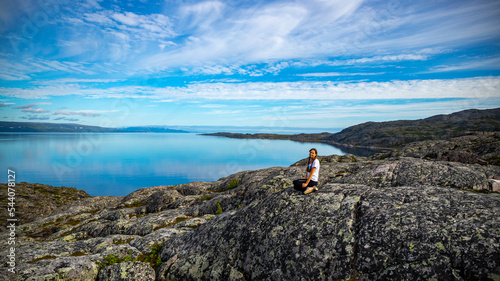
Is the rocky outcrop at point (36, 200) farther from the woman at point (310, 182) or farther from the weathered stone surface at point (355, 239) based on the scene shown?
the woman at point (310, 182)

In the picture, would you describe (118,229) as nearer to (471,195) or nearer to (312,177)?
(312,177)

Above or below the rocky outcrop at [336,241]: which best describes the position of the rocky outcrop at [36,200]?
below

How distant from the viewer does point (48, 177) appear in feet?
460

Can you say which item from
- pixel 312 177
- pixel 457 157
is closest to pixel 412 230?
pixel 312 177

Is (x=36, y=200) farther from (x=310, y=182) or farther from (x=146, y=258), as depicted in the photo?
→ (x=310, y=182)

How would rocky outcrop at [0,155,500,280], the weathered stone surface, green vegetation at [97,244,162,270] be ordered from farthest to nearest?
1. green vegetation at [97,244,162,270]
2. rocky outcrop at [0,155,500,280]
3. the weathered stone surface

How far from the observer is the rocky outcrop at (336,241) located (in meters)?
8.88

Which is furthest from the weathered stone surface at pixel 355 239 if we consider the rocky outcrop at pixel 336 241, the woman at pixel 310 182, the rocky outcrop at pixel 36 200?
the rocky outcrop at pixel 36 200

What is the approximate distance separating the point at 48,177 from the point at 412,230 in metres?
187

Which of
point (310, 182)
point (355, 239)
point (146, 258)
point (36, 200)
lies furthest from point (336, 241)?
point (36, 200)

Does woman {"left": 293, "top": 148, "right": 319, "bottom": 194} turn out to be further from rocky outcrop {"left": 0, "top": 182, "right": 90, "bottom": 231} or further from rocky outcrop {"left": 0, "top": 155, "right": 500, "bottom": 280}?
rocky outcrop {"left": 0, "top": 182, "right": 90, "bottom": 231}

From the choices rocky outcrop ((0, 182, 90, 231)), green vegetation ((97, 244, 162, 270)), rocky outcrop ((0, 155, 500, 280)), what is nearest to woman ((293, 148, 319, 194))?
rocky outcrop ((0, 155, 500, 280))

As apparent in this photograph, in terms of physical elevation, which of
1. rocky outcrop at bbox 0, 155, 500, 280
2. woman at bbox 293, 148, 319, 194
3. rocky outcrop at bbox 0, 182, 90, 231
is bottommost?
rocky outcrop at bbox 0, 182, 90, 231

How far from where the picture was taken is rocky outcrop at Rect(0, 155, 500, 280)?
888 cm
